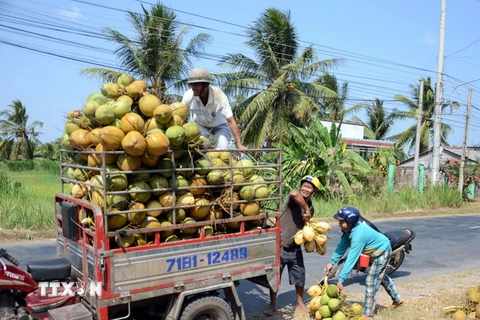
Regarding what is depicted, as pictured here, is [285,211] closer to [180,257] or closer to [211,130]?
[211,130]

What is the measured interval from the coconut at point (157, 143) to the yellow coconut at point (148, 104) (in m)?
0.38

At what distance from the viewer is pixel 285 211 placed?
5.82 metres

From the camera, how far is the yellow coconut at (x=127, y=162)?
3.91 metres

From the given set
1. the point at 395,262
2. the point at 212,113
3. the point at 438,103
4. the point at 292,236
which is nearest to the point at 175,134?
the point at 212,113

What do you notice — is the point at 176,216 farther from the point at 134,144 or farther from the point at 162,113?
the point at 162,113

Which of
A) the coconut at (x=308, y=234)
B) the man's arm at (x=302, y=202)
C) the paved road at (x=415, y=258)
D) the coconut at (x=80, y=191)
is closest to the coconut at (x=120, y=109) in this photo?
the coconut at (x=80, y=191)

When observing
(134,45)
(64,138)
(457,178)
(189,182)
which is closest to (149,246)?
(189,182)

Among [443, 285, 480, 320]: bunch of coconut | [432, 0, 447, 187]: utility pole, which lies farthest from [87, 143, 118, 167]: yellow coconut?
[432, 0, 447, 187]: utility pole

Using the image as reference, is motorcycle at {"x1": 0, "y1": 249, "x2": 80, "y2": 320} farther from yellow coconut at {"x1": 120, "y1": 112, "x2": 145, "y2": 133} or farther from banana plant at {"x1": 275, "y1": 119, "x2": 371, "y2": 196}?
banana plant at {"x1": 275, "y1": 119, "x2": 371, "y2": 196}

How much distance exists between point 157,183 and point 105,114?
79 cm

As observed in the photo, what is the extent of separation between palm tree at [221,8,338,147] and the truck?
48.4 feet

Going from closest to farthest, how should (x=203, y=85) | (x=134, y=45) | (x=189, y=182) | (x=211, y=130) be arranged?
(x=189, y=182) → (x=203, y=85) → (x=211, y=130) → (x=134, y=45)

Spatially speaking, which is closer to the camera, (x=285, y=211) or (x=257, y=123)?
(x=285, y=211)

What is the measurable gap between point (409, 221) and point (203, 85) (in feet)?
40.8
